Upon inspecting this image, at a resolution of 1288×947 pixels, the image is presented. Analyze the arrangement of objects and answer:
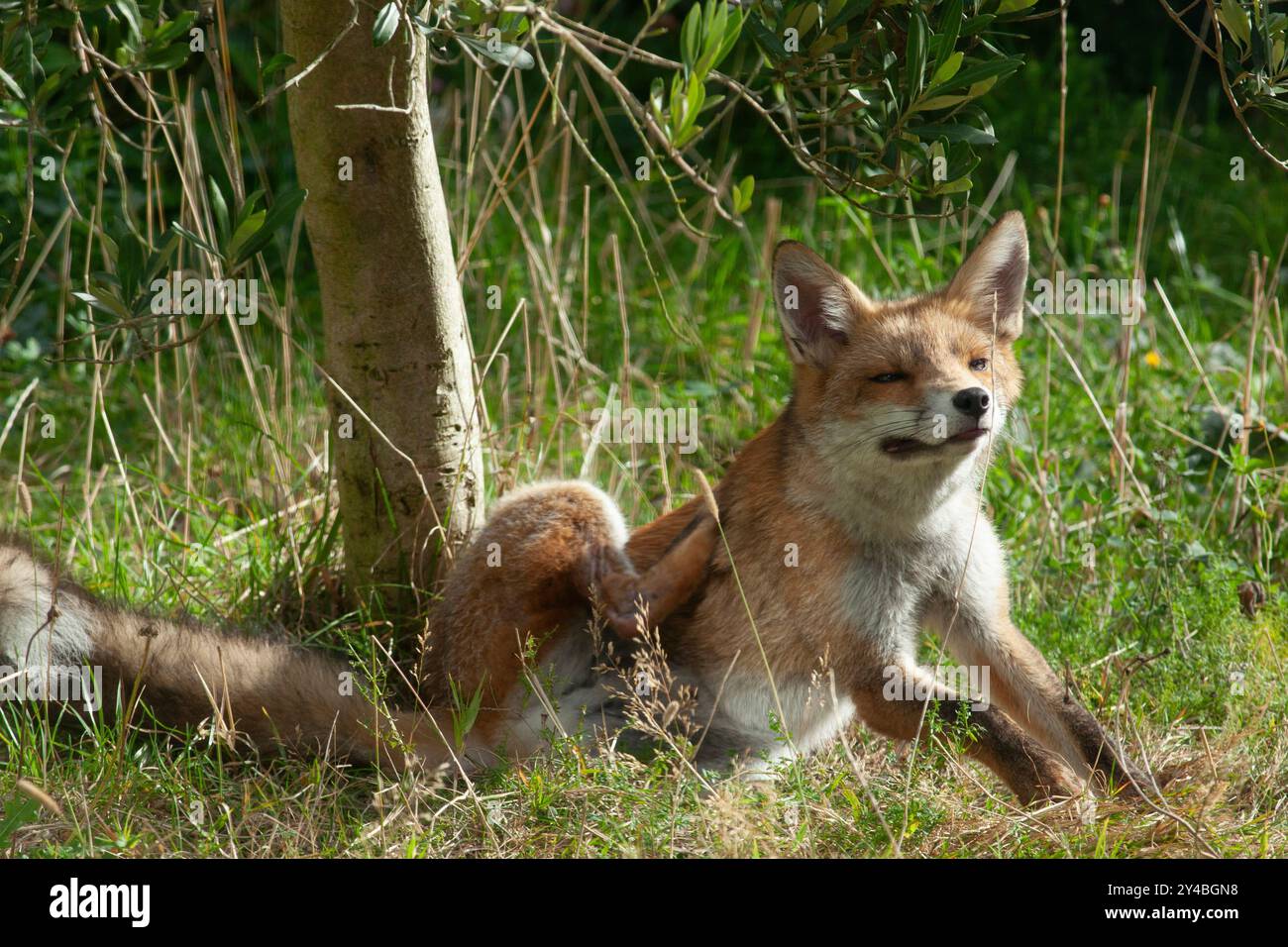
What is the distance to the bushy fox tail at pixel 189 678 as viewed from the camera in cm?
393

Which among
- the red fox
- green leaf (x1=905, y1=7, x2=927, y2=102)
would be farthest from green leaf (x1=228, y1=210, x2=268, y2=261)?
green leaf (x1=905, y1=7, x2=927, y2=102)

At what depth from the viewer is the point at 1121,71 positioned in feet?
30.9

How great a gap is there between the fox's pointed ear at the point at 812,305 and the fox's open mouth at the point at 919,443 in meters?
0.43

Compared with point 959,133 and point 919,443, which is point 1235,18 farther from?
point 919,443

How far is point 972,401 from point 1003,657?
3.06ft

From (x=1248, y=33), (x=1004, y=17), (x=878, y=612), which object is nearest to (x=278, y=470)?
(x=878, y=612)

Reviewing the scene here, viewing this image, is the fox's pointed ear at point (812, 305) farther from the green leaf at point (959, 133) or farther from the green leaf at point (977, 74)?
the green leaf at point (977, 74)

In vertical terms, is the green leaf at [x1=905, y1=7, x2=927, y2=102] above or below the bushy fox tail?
above

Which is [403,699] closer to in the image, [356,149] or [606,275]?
[356,149]

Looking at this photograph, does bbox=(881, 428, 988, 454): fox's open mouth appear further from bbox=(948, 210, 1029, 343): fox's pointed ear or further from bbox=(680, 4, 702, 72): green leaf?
bbox=(680, 4, 702, 72): green leaf

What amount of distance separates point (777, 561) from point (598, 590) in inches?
24.1

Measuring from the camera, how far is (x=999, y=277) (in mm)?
4316

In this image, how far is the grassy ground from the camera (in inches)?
140

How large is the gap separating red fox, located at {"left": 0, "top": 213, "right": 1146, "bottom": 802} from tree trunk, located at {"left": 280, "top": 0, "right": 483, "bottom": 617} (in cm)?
41
